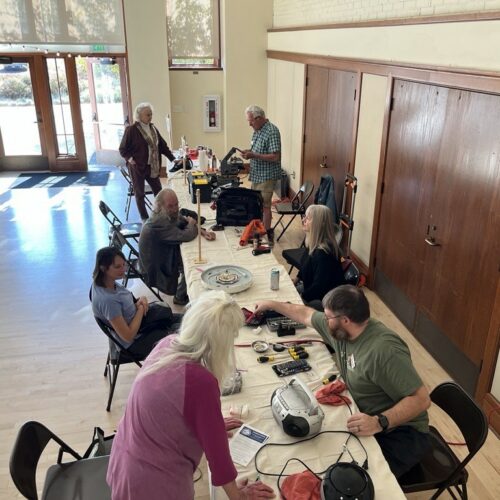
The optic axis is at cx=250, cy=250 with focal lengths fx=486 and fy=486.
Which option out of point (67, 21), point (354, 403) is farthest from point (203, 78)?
point (354, 403)

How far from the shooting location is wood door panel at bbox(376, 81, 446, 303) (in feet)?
12.7

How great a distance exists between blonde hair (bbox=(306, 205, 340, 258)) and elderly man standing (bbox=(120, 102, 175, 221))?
11.5 ft

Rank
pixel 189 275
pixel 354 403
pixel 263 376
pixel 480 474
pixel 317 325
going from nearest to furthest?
1. pixel 354 403
2. pixel 263 376
3. pixel 317 325
4. pixel 480 474
5. pixel 189 275

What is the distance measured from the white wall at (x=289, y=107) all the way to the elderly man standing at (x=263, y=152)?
1481 mm

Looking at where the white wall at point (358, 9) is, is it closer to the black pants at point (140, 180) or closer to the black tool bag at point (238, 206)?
the black tool bag at point (238, 206)

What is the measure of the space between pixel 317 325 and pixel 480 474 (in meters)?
1.40

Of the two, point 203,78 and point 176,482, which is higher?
point 203,78

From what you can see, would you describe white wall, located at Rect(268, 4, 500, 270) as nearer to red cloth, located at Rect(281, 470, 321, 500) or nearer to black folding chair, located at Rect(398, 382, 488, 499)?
black folding chair, located at Rect(398, 382, 488, 499)

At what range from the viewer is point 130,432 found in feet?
5.86

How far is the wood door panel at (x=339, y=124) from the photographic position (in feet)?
17.9

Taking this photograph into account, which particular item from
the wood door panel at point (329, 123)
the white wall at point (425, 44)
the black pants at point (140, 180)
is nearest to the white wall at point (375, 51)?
the white wall at point (425, 44)

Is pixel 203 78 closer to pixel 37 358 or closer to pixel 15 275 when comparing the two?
pixel 15 275

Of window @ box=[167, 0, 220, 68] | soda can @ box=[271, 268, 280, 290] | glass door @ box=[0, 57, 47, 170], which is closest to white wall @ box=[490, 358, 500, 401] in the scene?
soda can @ box=[271, 268, 280, 290]

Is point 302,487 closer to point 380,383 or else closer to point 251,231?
point 380,383
